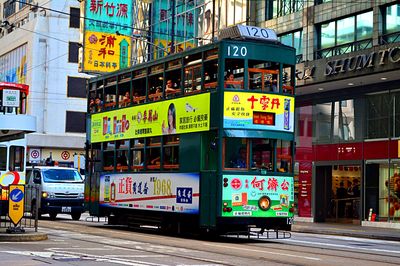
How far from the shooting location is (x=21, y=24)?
221ft

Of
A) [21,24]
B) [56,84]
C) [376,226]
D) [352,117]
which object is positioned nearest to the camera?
[376,226]

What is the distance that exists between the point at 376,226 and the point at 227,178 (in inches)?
574

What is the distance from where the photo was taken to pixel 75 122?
63.7 meters

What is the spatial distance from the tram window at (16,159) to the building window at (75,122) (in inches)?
1458

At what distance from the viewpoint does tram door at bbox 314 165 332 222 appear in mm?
36594

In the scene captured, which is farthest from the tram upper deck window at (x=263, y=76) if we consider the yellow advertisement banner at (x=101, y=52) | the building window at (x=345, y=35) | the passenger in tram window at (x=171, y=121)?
the yellow advertisement banner at (x=101, y=52)

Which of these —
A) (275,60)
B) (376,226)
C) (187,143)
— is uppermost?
(275,60)

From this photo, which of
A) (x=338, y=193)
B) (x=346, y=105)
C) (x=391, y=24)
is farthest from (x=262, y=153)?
(x=338, y=193)

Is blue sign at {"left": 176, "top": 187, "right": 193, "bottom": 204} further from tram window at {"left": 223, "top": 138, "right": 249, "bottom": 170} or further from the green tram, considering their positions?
tram window at {"left": 223, "top": 138, "right": 249, "bottom": 170}

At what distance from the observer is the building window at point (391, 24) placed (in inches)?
1220

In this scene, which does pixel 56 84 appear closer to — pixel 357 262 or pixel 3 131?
pixel 3 131

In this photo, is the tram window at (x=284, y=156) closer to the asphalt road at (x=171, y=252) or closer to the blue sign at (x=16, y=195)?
the asphalt road at (x=171, y=252)

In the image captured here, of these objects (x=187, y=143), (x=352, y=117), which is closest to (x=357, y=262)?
(x=187, y=143)

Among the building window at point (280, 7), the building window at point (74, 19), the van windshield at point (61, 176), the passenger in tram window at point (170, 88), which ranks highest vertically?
the building window at point (74, 19)
